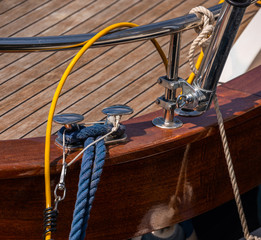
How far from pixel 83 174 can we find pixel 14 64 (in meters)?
1.08

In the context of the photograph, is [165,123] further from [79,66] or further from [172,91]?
[79,66]

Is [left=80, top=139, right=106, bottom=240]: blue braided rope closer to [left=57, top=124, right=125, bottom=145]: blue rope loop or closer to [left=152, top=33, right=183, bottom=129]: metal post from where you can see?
[left=57, top=124, right=125, bottom=145]: blue rope loop

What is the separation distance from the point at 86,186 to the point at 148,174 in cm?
22

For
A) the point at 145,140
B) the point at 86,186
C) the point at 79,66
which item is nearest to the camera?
the point at 86,186

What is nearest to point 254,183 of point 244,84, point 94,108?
point 244,84

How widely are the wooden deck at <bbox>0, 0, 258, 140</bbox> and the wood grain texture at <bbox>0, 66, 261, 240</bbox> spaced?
44 centimetres

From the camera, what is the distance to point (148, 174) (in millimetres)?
1201

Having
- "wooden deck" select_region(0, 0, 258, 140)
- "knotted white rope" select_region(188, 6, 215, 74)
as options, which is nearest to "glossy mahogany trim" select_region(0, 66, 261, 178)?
"knotted white rope" select_region(188, 6, 215, 74)

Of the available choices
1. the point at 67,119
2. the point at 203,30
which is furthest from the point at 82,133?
the point at 203,30

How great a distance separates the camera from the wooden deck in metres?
1.72

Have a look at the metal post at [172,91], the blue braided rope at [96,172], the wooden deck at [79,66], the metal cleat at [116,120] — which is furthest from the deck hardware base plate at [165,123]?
the wooden deck at [79,66]

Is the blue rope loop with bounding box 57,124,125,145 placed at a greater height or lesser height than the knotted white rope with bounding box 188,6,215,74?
lesser

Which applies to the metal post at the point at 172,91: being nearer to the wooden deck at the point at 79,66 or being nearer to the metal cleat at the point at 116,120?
the metal cleat at the point at 116,120

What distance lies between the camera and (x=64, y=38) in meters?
1.08
